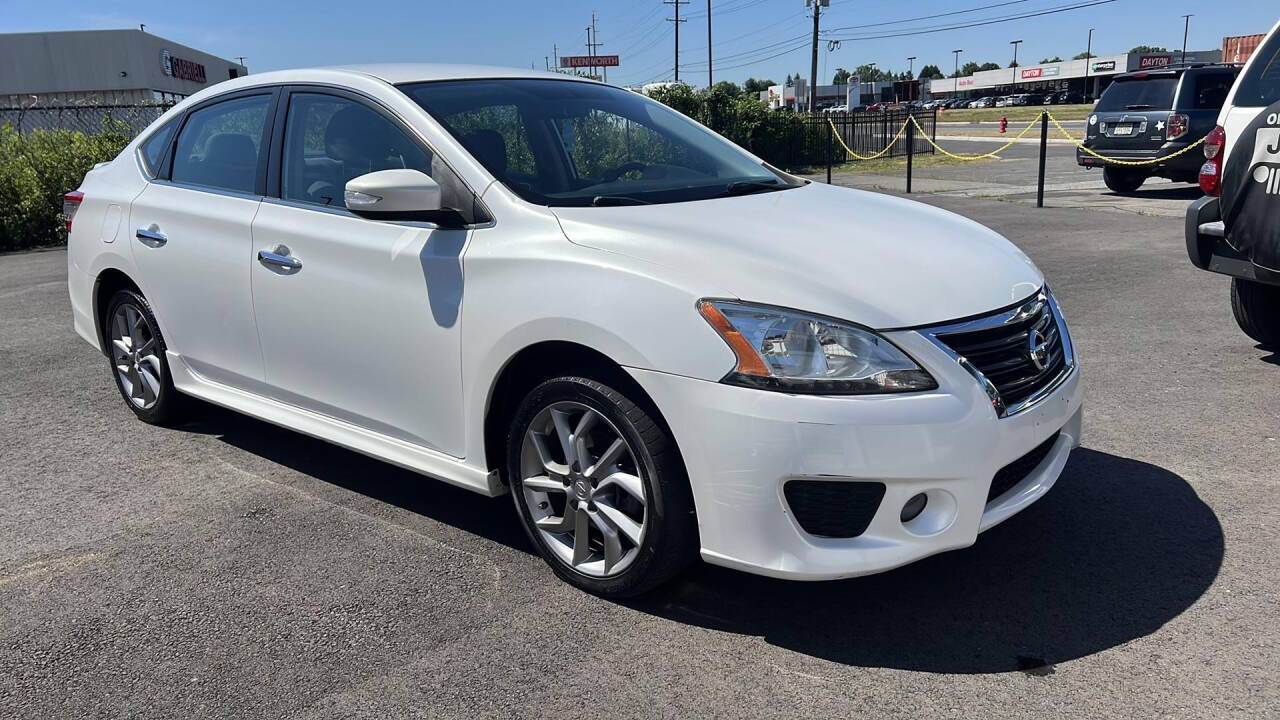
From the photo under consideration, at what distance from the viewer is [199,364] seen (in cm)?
450

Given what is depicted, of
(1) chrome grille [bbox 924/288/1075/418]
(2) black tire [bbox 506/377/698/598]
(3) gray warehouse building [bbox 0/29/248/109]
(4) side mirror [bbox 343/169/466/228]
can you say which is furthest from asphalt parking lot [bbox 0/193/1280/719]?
(3) gray warehouse building [bbox 0/29/248/109]

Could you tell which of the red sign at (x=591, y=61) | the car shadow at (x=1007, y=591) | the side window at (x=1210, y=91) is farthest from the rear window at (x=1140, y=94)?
the red sign at (x=591, y=61)

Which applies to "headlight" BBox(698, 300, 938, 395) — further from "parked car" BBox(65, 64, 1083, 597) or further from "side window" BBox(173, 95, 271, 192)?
"side window" BBox(173, 95, 271, 192)

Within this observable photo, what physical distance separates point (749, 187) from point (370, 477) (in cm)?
203

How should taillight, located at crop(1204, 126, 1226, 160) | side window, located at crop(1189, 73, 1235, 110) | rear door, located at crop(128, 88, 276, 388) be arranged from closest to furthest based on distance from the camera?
rear door, located at crop(128, 88, 276, 388)
taillight, located at crop(1204, 126, 1226, 160)
side window, located at crop(1189, 73, 1235, 110)

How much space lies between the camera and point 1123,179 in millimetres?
15266

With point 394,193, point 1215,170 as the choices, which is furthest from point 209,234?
point 1215,170

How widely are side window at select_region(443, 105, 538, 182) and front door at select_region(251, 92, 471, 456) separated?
6.6 inches

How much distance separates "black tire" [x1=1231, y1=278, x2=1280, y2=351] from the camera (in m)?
5.50

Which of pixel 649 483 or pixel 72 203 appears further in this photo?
pixel 72 203

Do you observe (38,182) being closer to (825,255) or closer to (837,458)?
(825,255)

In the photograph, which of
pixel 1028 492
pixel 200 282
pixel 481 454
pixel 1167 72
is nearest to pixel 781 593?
pixel 1028 492

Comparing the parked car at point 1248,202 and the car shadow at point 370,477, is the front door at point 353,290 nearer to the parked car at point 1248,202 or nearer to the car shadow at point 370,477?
the car shadow at point 370,477

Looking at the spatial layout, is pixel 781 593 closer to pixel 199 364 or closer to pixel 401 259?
pixel 401 259
